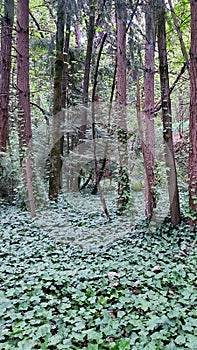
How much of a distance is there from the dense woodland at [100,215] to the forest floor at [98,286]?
1cm

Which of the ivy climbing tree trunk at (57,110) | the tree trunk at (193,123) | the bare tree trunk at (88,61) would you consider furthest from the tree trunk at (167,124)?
the ivy climbing tree trunk at (57,110)

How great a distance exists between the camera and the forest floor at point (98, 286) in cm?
227

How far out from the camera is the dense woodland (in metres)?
2.44

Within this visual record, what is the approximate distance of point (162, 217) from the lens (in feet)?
15.8

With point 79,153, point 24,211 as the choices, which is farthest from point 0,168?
point 79,153

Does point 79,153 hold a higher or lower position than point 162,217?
higher

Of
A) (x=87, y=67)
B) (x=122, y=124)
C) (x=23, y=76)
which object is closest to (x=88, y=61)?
(x=87, y=67)

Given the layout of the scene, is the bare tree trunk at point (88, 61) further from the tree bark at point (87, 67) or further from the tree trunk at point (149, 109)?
the tree trunk at point (149, 109)

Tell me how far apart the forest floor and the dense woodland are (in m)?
0.01

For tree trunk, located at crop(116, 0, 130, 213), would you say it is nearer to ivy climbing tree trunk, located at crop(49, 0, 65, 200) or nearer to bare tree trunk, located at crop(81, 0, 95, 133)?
bare tree trunk, located at crop(81, 0, 95, 133)

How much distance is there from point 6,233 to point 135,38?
4161 mm

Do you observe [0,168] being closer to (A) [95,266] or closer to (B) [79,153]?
(B) [79,153]

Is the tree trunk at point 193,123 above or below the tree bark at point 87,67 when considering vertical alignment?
below

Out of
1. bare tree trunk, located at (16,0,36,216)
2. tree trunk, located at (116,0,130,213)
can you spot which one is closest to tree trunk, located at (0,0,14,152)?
bare tree trunk, located at (16,0,36,216)
